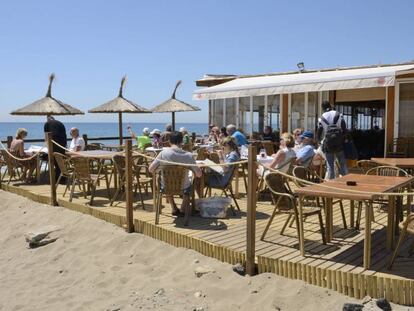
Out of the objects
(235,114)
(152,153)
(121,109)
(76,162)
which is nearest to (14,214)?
(76,162)

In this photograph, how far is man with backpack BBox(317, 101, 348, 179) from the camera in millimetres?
6984

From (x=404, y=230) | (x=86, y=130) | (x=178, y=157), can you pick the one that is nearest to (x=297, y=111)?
(x=178, y=157)

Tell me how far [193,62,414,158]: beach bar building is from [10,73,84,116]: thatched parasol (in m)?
3.05

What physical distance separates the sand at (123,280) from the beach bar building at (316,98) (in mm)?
4881

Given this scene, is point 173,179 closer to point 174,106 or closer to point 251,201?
point 251,201

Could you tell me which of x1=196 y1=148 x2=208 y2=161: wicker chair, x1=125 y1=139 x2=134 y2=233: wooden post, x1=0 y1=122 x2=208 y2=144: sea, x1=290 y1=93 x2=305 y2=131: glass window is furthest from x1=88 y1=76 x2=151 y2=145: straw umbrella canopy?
x1=0 y1=122 x2=208 y2=144: sea

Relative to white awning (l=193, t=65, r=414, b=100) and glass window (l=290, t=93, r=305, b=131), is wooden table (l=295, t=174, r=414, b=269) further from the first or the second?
glass window (l=290, t=93, r=305, b=131)

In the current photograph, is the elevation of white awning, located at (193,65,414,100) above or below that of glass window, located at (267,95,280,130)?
above

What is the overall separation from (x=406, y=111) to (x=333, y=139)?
4.07 meters

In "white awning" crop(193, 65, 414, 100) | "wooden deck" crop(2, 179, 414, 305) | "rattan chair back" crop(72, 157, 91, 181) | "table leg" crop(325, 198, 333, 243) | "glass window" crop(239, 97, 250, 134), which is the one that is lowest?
"wooden deck" crop(2, 179, 414, 305)

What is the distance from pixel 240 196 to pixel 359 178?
288 centimetres

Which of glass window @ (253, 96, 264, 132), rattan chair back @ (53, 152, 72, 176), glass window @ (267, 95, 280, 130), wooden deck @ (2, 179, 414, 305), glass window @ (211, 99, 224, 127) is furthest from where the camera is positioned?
glass window @ (211, 99, 224, 127)

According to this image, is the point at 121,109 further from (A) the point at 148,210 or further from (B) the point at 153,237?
(B) the point at 153,237

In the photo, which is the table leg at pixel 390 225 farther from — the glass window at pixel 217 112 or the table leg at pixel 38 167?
the glass window at pixel 217 112
